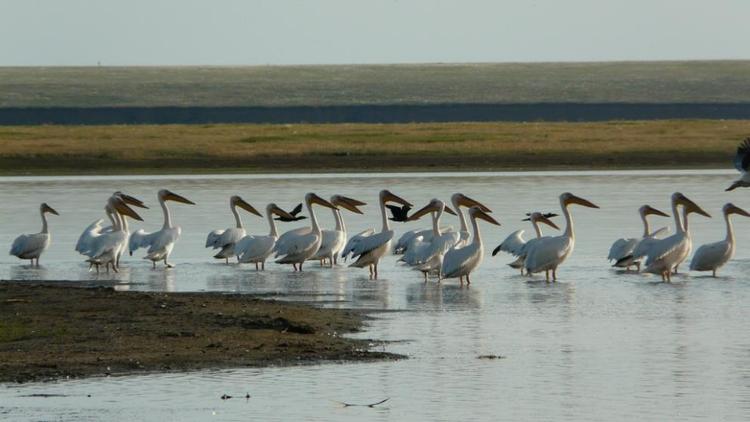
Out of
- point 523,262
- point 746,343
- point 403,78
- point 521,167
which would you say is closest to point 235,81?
point 403,78

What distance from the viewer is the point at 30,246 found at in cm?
1625

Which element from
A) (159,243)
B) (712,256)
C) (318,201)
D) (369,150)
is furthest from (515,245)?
(369,150)

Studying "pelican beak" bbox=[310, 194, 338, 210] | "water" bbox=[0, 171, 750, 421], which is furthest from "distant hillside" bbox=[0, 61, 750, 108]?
"pelican beak" bbox=[310, 194, 338, 210]

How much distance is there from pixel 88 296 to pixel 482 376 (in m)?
4.40

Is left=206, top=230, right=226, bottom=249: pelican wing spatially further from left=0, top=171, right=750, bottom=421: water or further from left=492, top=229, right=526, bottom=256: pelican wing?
left=492, top=229, right=526, bottom=256: pelican wing

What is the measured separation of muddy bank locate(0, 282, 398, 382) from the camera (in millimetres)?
9453

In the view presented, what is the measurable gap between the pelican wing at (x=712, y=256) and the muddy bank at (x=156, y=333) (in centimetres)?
404

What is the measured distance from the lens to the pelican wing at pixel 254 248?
52.2 feet

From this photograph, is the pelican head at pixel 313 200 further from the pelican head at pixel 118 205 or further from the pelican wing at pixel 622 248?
the pelican wing at pixel 622 248

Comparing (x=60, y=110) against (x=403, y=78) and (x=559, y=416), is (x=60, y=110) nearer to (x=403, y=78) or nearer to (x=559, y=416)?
(x=403, y=78)

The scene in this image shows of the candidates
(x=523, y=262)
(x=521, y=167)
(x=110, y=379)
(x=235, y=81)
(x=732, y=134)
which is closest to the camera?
(x=110, y=379)

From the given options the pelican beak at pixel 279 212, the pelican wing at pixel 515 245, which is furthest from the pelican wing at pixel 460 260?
the pelican beak at pixel 279 212

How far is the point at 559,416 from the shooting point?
8070 millimetres

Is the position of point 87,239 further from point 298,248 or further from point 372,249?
point 372,249
